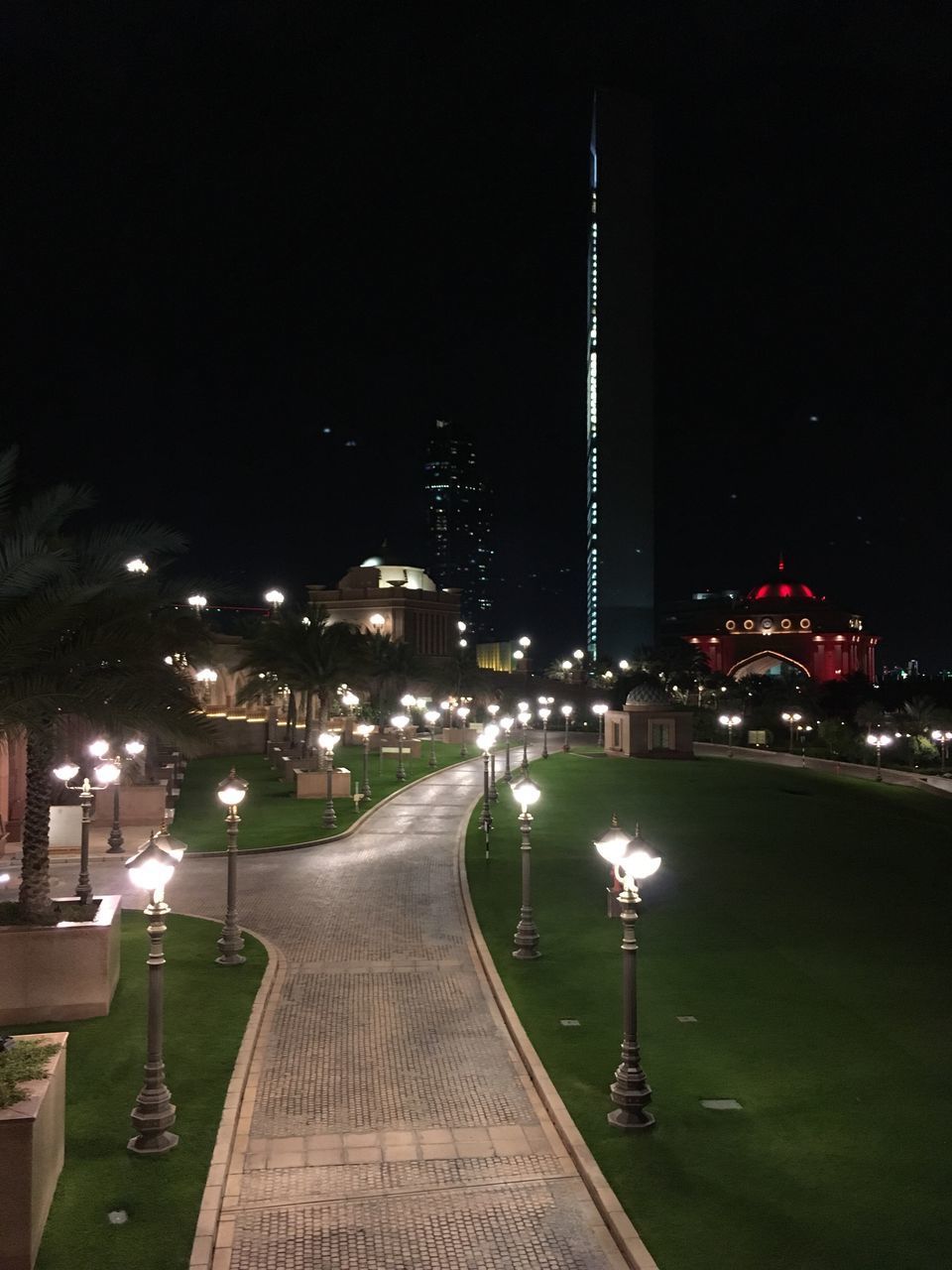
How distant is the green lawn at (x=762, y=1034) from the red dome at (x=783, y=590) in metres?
99.8

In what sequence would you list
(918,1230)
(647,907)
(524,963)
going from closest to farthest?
(918,1230) → (524,963) → (647,907)

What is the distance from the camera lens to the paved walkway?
7.45 meters

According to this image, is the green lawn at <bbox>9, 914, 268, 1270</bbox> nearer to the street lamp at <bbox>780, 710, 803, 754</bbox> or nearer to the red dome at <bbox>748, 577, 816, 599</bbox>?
the street lamp at <bbox>780, 710, 803, 754</bbox>

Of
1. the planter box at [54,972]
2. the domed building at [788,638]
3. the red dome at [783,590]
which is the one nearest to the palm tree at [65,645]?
the planter box at [54,972]

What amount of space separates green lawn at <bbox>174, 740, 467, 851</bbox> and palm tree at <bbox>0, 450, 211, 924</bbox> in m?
11.9

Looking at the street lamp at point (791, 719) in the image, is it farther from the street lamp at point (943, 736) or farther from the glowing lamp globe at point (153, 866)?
the glowing lamp globe at point (153, 866)

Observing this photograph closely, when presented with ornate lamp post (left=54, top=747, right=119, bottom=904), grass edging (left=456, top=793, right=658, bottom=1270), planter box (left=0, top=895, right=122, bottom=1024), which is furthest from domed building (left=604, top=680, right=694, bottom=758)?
planter box (left=0, top=895, right=122, bottom=1024)

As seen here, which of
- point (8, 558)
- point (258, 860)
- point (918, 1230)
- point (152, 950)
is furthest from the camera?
point (258, 860)

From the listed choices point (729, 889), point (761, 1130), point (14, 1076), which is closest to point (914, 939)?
point (729, 889)

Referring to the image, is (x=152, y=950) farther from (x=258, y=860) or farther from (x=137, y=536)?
(x=258, y=860)

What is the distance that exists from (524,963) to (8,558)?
9.47 meters

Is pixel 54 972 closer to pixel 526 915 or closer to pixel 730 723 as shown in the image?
pixel 526 915

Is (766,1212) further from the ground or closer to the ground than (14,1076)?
closer to the ground

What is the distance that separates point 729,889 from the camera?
856 inches
